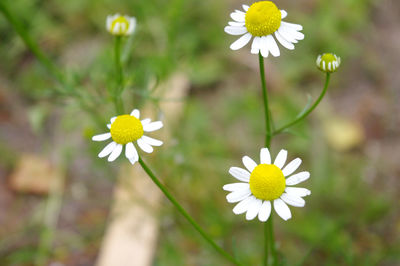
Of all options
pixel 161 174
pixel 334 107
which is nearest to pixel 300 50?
pixel 334 107

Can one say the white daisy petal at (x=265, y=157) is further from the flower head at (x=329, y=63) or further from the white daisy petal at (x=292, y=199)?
the flower head at (x=329, y=63)

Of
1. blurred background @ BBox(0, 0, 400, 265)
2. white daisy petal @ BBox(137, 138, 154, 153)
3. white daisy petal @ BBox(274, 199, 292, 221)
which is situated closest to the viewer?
white daisy petal @ BBox(274, 199, 292, 221)

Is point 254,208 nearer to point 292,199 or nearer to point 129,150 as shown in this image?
point 292,199

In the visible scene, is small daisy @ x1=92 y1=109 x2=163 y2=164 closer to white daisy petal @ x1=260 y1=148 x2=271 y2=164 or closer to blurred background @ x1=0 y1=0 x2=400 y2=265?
white daisy petal @ x1=260 y1=148 x2=271 y2=164

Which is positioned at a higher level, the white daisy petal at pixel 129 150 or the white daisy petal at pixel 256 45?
the white daisy petal at pixel 256 45

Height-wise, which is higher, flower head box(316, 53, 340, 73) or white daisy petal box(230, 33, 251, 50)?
white daisy petal box(230, 33, 251, 50)

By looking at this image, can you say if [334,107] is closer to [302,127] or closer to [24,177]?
[302,127]

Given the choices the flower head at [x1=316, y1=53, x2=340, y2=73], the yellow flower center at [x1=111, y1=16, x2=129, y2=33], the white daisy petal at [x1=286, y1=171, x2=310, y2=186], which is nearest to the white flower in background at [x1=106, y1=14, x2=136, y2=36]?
the yellow flower center at [x1=111, y1=16, x2=129, y2=33]

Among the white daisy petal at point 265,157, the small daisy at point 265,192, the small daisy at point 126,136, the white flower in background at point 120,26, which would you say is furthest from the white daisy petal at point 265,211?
the white flower in background at point 120,26
